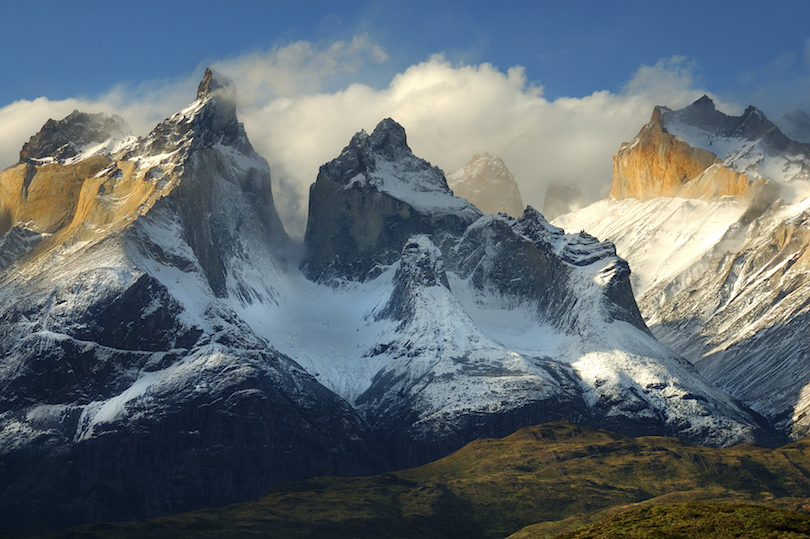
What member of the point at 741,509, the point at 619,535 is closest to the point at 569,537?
the point at 619,535

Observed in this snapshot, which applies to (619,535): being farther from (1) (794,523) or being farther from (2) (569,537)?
(1) (794,523)

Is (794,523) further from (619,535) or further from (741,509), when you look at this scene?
(619,535)

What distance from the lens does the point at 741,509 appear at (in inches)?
6378

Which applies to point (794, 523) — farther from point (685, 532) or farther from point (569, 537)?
point (569, 537)

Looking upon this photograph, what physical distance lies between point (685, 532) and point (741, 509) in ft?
A: 34.9

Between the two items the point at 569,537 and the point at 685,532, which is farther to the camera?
the point at 569,537

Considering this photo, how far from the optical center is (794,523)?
152 metres

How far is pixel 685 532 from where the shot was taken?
513 ft

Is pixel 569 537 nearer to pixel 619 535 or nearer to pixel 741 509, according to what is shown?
pixel 619 535

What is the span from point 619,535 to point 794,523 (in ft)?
74.4

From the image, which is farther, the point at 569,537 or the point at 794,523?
the point at 569,537

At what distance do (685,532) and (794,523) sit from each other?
1360cm

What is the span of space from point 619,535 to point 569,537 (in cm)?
941

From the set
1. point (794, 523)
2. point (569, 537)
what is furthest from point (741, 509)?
point (569, 537)
